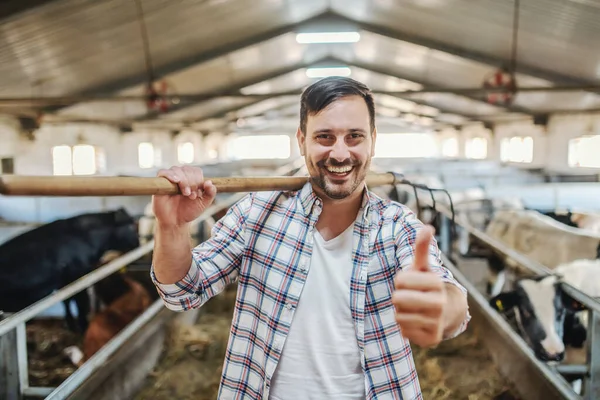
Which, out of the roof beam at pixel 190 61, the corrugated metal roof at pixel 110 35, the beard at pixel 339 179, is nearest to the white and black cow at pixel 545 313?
the beard at pixel 339 179

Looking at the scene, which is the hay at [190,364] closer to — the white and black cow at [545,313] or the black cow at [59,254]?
the black cow at [59,254]

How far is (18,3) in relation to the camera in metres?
6.25

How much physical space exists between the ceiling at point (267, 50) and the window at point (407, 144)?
1016cm

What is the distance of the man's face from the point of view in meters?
1.30

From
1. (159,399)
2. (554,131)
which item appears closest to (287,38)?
(554,131)

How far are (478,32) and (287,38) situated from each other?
476cm

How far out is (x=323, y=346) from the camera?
1.28 meters

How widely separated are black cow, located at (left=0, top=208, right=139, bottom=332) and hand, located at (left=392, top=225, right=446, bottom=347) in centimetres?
406

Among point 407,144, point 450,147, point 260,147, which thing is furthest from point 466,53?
point 260,147

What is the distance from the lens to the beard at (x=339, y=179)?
4.27ft

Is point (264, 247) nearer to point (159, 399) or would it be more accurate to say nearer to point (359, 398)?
point (359, 398)

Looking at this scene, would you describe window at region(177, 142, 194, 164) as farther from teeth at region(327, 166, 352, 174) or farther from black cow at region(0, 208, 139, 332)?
teeth at region(327, 166, 352, 174)

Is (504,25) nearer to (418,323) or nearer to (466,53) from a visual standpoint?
(466,53)

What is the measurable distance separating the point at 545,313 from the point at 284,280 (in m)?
2.43
